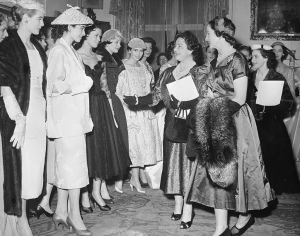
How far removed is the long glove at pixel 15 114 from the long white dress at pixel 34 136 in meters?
0.13

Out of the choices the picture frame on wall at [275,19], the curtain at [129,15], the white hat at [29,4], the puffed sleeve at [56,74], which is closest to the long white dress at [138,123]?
the puffed sleeve at [56,74]

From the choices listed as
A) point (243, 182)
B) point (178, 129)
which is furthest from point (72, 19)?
point (243, 182)

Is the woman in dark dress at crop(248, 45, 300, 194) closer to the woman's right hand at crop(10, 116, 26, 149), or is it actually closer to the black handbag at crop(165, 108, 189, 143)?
the black handbag at crop(165, 108, 189, 143)

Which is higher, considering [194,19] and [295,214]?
[194,19]

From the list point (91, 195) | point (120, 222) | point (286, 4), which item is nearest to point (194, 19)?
point (286, 4)

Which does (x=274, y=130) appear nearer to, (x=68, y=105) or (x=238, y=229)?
(x=238, y=229)

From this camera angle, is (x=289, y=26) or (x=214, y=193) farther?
→ (x=289, y=26)

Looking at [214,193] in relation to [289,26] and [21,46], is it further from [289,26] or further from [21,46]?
[289,26]

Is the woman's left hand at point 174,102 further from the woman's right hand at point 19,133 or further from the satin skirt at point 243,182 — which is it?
the woman's right hand at point 19,133

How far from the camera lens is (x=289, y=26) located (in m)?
6.70

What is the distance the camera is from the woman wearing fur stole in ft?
7.78

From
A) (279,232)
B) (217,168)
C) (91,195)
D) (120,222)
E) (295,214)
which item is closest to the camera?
(217,168)

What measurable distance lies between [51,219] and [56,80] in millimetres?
1352

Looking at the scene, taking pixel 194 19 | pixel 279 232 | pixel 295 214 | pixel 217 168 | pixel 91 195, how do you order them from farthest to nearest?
pixel 194 19 → pixel 91 195 → pixel 295 214 → pixel 279 232 → pixel 217 168
